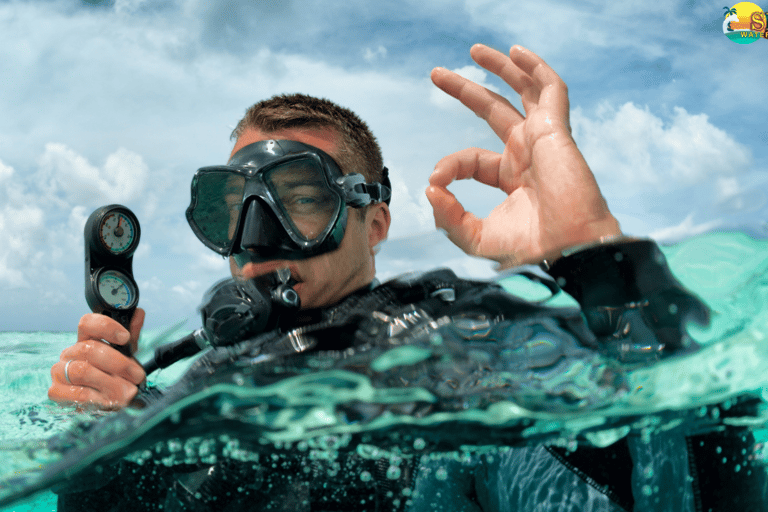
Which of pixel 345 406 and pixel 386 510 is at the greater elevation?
pixel 345 406

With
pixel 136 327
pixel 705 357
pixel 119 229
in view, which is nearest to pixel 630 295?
pixel 705 357

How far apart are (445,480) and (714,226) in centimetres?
168

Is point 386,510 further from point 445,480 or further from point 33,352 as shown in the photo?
point 33,352

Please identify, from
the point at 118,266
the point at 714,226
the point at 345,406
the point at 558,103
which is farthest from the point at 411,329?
the point at 118,266

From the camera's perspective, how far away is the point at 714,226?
92.3 inches

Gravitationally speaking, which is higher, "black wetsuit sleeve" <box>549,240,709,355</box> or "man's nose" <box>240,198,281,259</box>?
"man's nose" <box>240,198,281,259</box>

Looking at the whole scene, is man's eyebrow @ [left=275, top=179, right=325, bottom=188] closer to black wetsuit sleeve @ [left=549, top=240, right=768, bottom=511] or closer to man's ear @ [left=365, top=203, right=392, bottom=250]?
man's ear @ [left=365, top=203, right=392, bottom=250]

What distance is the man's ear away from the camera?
2943 mm

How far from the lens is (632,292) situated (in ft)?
6.24

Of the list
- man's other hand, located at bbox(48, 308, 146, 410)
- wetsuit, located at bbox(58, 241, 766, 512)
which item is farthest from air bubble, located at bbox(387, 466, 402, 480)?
man's other hand, located at bbox(48, 308, 146, 410)

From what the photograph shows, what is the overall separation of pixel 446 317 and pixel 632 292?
712 millimetres

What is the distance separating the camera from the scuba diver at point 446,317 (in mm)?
2055

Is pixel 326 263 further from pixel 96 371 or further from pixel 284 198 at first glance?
pixel 96 371

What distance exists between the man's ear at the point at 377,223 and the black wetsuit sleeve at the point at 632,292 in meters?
1.22
